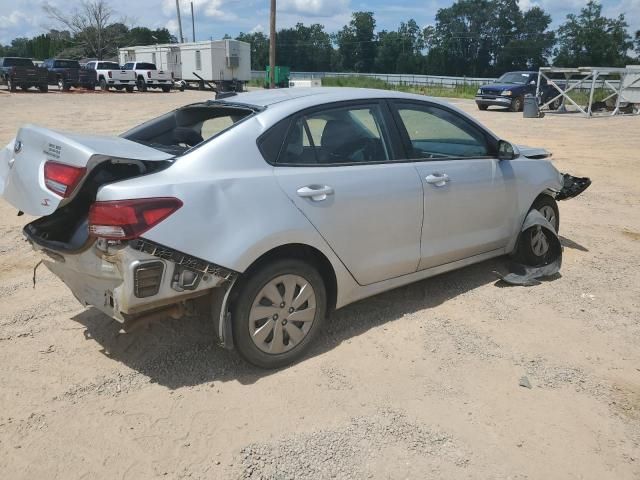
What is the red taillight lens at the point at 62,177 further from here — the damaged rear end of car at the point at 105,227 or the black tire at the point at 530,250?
the black tire at the point at 530,250

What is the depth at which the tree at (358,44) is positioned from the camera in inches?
3920

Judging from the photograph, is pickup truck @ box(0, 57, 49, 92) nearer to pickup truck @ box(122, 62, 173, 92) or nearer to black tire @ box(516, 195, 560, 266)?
pickup truck @ box(122, 62, 173, 92)

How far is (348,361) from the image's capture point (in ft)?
11.4

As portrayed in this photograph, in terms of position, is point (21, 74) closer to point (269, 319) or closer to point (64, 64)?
point (64, 64)

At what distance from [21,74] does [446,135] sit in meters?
32.0

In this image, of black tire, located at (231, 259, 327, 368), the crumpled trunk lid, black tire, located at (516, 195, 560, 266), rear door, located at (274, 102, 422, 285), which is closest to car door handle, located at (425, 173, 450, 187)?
rear door, located at (274, 102, 422, 285)

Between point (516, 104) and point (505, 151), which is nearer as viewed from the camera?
point (505, 151)

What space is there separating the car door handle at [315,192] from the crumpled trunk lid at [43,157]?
77cm

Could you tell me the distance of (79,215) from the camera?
321 cm

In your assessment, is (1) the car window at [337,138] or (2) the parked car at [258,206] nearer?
(2) the parked car at [258,206]

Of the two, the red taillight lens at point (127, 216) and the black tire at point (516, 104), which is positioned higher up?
the red taillight lens at point (127, 216)

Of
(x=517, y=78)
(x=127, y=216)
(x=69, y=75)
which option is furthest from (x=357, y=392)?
(x=69, y=75)

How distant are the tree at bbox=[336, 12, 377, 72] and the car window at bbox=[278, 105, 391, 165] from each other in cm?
10022

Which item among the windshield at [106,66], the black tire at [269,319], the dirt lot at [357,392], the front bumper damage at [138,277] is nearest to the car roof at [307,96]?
the black tire at [269,319]
